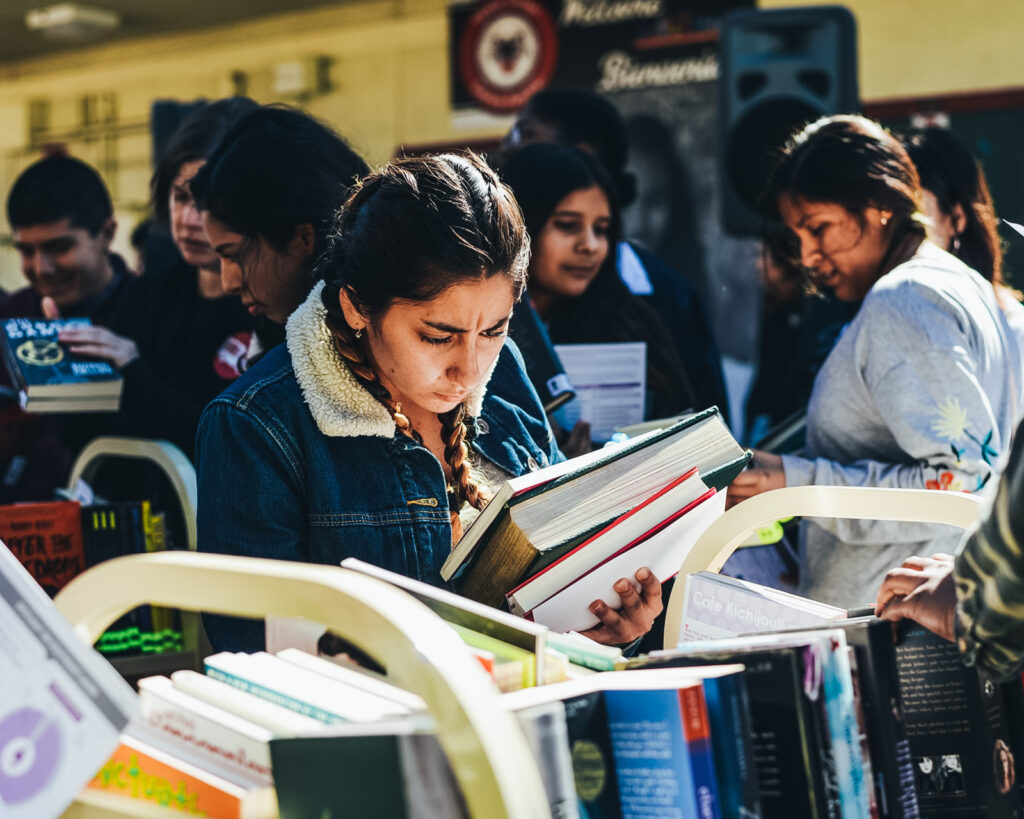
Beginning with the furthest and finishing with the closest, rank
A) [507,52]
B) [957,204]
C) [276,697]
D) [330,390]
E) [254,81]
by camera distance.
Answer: [254,81]
[507,52]
[957,204]
[330,390]
[276,697]

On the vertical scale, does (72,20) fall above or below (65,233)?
above

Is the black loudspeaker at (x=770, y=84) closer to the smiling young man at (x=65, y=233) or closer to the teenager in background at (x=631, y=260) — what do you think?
the teenager in background at (x=631, y=260)

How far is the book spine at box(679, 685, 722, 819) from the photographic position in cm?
73

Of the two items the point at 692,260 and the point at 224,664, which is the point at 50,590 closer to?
the point at 224,664

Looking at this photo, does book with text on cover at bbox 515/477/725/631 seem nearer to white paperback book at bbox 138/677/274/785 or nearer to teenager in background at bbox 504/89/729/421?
white paperback book at bbox 138/677/274/785

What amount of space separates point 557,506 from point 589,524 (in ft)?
0.13

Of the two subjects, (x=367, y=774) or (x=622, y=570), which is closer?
(x=367, y=774)

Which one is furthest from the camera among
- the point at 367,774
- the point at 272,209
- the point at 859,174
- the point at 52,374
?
the point at 52,374

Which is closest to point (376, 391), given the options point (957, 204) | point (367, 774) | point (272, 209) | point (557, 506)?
point (557, 506)

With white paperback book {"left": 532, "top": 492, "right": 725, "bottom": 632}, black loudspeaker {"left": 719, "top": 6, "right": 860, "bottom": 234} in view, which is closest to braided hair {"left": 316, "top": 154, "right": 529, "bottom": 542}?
white paperback book {"left": 532, "top": 492, "right": 725, "bottom": 632}

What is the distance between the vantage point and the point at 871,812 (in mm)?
790

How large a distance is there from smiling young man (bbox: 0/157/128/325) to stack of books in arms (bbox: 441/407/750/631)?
213 cm

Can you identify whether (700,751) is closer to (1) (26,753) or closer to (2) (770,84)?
(1) (26,753)

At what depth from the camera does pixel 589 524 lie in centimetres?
110
